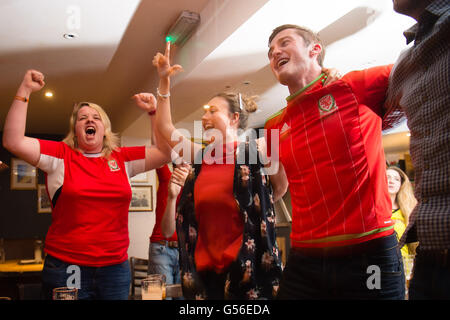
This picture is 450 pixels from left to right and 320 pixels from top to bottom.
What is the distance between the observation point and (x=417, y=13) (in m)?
0.86

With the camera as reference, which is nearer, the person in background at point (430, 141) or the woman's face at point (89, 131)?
the person in background at point (430, 141)

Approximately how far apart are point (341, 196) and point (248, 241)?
325mm

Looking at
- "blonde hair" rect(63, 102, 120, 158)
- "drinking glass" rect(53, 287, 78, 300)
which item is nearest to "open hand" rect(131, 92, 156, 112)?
"blonde hair" rect(63, 102, 120, 158)

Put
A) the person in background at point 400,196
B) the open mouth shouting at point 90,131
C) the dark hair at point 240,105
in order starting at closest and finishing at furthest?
1. the dark hair at point 240,105
2. the open mouth shouting at point 90,131
3. the person in background at point 400,196

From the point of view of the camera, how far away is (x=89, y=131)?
1613 millimetres

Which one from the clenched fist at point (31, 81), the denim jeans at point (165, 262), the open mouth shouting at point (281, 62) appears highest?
the clenched fist at point (31, 81)

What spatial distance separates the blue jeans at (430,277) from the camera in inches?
27.4

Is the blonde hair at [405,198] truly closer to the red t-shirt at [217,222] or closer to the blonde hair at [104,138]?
the red t-shirt at [217,222]

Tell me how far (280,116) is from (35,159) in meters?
0.93

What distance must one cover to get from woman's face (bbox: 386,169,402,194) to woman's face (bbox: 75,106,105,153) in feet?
6.19

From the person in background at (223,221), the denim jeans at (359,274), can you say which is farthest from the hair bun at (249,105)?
the denim jeans at (359,274)

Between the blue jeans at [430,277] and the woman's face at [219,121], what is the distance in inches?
32.3
